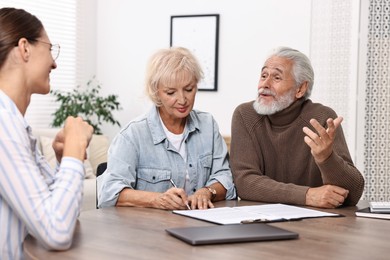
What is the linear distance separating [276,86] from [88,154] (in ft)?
9.99

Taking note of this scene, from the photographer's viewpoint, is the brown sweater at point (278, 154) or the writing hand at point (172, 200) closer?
the writing hand at point (172, 200)

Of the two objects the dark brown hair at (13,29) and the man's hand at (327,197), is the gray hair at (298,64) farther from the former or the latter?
the dark brown hair at (13,29)

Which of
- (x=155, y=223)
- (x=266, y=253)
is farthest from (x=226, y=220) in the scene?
(x=266, y=253)

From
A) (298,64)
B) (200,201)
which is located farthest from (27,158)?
(298,64)

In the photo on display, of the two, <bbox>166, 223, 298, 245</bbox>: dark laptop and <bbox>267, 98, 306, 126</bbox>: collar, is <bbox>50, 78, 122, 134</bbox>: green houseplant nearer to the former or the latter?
<bbox>267, 98, 306, 126</bbox>: collar

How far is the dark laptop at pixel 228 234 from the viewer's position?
5.32 feet

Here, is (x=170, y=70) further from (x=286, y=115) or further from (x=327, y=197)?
(x=327, y=197)

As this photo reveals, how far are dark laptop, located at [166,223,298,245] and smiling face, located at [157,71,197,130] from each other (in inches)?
31.3

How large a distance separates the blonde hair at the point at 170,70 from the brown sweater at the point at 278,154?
363 millimetres

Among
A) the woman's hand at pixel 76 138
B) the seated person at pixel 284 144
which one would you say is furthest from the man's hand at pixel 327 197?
the woman's hand at pixel 76 138

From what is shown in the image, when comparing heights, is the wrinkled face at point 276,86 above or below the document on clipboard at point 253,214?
above

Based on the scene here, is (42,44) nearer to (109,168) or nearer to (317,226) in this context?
(109,168)

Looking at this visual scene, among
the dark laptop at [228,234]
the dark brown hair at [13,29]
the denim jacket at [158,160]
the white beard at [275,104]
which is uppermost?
the dark brown hair at [13,29]

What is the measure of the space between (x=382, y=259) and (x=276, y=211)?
2.11 ft
